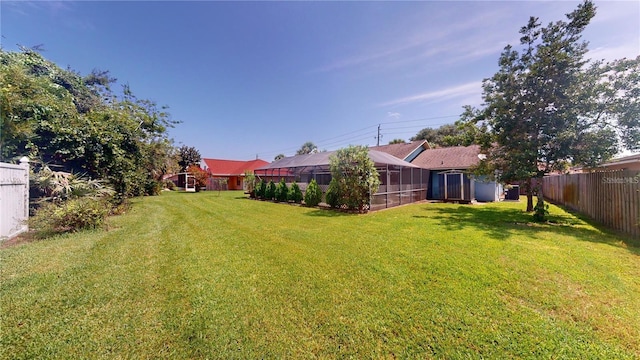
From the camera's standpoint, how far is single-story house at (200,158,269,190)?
29.2m

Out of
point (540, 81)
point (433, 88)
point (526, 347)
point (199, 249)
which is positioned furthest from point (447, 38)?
point (199, 249)

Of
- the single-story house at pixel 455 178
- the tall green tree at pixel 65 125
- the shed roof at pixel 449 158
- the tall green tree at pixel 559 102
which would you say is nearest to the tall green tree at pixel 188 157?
the tall green tree at pixel 65 125

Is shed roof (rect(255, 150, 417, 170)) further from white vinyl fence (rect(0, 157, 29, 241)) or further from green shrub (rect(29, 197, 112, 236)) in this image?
white vinyl fence (rect(0, 157, 29, 241))

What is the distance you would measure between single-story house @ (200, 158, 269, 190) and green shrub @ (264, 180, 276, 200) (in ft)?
44.9

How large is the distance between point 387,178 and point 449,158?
782 centimetres

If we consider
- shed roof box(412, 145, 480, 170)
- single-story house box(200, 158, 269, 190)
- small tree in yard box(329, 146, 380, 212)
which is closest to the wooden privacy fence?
shed roof box(412, 145, 480, 170)

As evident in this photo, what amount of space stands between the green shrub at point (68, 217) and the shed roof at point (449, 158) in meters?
17.0

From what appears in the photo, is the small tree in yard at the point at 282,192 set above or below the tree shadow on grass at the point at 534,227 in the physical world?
above

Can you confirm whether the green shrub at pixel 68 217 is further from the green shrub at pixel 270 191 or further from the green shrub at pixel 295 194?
the green shrub at pixel 270 191

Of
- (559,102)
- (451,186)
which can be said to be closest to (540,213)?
(559,102)

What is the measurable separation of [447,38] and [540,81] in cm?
375

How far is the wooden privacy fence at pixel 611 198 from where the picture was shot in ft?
19.7

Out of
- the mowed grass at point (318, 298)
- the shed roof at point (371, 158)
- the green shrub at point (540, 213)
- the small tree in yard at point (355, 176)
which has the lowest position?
the mowed grass at point (318, 298)

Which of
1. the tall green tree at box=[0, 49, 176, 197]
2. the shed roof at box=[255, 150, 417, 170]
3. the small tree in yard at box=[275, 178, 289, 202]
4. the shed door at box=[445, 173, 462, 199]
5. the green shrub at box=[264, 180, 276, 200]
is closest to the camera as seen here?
the tall green tree at box=[0, 49, 176, 197]
